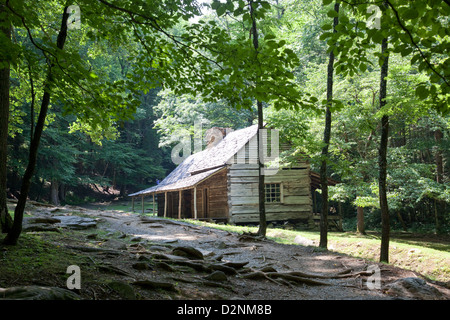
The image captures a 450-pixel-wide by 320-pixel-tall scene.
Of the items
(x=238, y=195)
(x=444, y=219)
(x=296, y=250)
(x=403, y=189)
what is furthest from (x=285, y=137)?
(x=444, y=219)

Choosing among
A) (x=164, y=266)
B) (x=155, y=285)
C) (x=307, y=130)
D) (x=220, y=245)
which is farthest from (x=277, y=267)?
(x=307, y=130)

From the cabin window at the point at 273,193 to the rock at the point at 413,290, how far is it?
15.7m

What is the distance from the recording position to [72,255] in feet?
17.0

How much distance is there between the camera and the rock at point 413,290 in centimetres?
555

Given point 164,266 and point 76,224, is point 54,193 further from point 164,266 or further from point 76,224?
point 164,266

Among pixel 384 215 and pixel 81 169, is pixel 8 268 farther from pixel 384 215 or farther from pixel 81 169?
pixel 81 169

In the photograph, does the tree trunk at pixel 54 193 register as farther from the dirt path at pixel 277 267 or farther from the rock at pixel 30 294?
the rock at pixel 30 294

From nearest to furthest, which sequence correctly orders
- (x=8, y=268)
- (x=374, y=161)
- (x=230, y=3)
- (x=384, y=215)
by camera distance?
(x=230, y=3), (x=8, y=268), (x=384, y=215), (x=374, y=161)

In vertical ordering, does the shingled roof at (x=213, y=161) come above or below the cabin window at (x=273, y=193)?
above

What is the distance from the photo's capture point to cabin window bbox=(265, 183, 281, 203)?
2170 cm

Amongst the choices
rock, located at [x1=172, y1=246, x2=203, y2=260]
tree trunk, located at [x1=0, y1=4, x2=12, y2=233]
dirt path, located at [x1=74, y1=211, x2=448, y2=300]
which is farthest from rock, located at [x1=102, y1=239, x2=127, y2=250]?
tree trunk, located at [x1=0, y1=4, x2=12, y2=233]

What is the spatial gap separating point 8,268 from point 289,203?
19.2 m

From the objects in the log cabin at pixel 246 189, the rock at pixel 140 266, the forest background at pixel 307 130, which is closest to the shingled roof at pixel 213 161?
the log cabin at pixel 246 189

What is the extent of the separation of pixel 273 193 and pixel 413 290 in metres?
16.3
